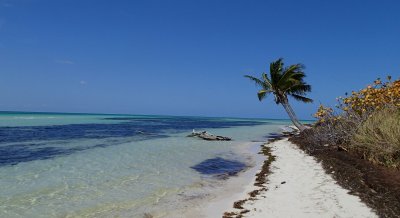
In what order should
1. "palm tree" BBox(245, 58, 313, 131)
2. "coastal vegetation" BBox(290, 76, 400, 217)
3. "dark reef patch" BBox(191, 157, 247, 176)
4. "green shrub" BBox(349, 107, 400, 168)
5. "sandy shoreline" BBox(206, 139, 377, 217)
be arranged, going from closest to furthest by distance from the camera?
"sandy shoreline" BBox(206, 139, 377, 217)
"coastal vegetation" BBox(290, 76, 400, 217)
"green shrub" BBox(349, 107, 400, 168)
"dark reef patch" BBox(191, 157, 247, 176)
"palm tree" BBox(245, 58, 313, 131)

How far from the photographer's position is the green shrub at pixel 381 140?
9.55 m

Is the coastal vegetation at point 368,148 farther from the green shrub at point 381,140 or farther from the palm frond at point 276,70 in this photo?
the palm frond at point 276,70

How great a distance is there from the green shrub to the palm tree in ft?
54.0

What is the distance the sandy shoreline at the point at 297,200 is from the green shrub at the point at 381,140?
1.84 m

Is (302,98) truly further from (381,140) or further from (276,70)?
(381,140)

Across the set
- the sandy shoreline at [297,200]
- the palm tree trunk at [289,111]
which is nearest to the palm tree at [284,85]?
the palm tree trunk at [289,111]

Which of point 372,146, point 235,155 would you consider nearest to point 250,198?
point 372,146

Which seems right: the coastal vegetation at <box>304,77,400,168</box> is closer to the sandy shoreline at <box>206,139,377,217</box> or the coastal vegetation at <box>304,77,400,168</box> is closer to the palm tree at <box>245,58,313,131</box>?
the sandy shoreline at <box>206,139,377,217</box>

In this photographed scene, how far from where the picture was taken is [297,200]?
762 cm

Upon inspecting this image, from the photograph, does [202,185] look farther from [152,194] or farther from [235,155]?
[235,155]

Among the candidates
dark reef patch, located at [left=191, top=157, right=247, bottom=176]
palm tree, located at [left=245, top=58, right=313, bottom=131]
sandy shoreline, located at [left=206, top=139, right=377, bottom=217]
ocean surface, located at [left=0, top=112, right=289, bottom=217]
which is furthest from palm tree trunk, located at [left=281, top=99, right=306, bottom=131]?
sandy shoreline, located at [left=206, top=139, right=377, bottom=217]

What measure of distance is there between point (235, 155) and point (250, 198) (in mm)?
9686

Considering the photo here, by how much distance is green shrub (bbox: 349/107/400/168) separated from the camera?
9.55m

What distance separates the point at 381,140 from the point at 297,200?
4568 mm
